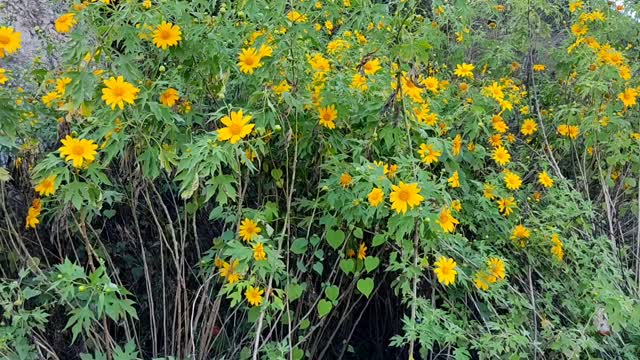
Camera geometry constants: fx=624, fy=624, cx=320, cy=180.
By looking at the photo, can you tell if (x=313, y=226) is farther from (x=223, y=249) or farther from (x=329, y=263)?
(x=223, y=249)

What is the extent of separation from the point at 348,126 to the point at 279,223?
1.31 ft

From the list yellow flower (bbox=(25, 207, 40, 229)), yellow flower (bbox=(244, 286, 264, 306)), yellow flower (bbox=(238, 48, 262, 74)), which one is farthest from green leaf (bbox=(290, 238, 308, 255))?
yellow flower (bbox=(25, 207, 40, 229))

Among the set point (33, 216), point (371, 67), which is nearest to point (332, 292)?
point (371, 67)

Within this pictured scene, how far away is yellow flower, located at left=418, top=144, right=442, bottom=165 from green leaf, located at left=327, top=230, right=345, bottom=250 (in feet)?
1.13

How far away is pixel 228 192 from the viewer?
164 centimetres

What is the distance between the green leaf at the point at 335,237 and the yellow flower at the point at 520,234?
0.65m

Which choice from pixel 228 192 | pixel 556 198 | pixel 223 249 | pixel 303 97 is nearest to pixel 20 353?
pixel 223 249

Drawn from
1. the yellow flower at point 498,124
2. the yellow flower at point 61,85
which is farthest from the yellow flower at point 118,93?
the yellow flower at point 498,124

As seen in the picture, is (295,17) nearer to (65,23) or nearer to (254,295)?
(65,23)

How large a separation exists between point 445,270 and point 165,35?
1.05 m

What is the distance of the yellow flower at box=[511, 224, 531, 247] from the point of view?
2137 mm

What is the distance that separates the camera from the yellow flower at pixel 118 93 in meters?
1.61

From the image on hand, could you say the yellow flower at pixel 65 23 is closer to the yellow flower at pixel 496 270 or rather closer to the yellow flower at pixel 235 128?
the yellow flower at pixel 235 128

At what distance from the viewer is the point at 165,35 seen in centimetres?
175
